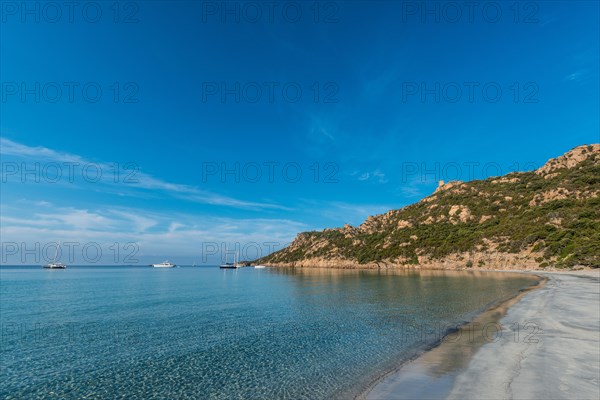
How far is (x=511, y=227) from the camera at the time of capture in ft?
395

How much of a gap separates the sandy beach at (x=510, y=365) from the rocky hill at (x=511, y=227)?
3220 inches

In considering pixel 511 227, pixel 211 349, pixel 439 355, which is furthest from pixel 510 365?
pixel 511 227

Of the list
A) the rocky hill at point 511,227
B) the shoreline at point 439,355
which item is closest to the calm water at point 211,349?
the shoreline at point 439,355

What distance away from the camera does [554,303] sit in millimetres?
31859

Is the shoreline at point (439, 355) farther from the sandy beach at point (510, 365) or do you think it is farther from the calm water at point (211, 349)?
the calm water at point (211, 349)

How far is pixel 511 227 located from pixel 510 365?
12870 cm

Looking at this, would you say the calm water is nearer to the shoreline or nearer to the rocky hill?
the shoreline

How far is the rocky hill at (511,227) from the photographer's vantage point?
96.4 metres

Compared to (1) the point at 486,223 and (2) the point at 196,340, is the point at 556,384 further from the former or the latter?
(1) the point at 486,223

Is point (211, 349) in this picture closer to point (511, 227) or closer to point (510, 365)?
point (510, 365)

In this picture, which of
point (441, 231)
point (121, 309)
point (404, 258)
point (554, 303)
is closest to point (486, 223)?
point (441, 231)

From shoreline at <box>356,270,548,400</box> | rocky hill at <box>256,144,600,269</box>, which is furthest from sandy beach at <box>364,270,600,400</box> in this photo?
rocky hill at <box>256,144,600,269</box>

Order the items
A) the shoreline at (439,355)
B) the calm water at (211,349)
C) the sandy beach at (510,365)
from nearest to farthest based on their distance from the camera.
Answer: the sandy beach at (510,365) → the shoreline at (439,355) → the calm water at (211,349)

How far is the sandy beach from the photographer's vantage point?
11398 millimetres
